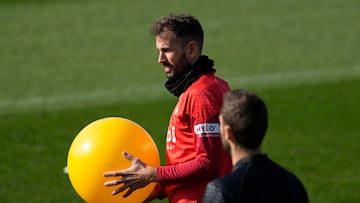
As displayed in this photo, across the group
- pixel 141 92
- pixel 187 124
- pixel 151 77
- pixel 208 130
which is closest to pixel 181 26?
pixel 187 124

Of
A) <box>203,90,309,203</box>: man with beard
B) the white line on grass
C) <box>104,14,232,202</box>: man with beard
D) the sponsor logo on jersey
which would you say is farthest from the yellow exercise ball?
the white line on grass

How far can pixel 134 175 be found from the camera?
709cm

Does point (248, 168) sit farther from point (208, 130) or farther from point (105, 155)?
point (105, 155)

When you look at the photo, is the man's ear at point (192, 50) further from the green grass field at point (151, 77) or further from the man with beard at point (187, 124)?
the green grass field at point (151, 77)

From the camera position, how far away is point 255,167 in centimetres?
590

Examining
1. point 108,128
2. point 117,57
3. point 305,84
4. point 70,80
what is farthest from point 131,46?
point 108,128

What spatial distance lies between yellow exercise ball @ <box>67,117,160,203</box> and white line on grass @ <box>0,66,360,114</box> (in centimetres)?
983

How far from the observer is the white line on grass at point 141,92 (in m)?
17.6

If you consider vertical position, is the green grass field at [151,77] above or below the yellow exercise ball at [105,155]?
below

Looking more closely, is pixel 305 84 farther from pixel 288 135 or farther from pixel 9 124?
pixel 9 124

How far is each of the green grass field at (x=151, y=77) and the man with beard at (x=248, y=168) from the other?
6.77m

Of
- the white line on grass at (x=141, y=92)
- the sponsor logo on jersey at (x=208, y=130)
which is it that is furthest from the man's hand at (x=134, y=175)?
the white line on grass at (x=141, y=92)

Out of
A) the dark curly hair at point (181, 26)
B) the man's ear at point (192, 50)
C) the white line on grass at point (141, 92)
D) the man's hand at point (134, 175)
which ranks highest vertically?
the dark curly hair at point (181, 26)

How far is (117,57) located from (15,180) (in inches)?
298
